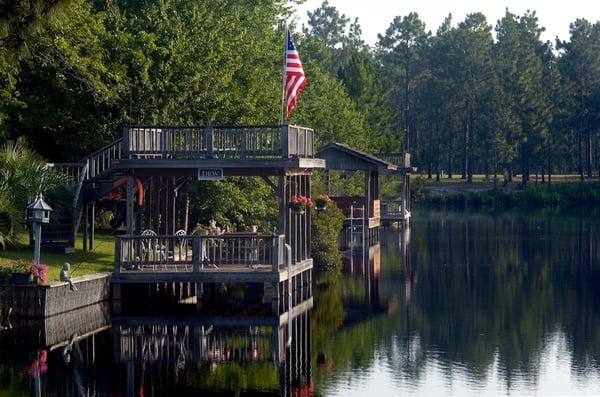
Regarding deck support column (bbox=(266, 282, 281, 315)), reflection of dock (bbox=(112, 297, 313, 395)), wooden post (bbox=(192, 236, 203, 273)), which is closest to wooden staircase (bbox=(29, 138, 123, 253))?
wooden post (bbox=(192, 236, 203, 273))

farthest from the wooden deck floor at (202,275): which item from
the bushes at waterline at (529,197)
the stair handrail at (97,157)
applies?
the bushes at waterline at (529,197)

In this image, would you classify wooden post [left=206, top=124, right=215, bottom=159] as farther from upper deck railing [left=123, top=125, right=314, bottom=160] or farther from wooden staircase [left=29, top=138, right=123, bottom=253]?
wooden staircase [left=29, top=138, right=123, bottom=253]

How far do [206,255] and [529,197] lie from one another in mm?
78262

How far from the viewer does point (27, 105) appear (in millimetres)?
40062

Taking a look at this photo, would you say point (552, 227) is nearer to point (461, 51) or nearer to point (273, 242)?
point (273, 242)

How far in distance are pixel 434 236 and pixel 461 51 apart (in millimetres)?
70476

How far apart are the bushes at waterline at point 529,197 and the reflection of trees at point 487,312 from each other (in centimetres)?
4389

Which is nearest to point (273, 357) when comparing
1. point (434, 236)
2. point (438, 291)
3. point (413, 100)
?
point (438, 291)

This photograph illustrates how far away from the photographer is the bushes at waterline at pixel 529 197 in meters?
106

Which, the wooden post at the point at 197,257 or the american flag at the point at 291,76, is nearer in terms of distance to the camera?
the wooden post at the point at 197,257

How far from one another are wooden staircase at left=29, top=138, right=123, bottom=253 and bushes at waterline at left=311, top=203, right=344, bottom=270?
8432 millimetres

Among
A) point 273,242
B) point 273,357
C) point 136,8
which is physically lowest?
point 273,357

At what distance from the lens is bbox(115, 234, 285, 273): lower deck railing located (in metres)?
32.2

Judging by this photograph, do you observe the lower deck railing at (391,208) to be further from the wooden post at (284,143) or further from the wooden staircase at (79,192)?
the wooden post at (284,143)
